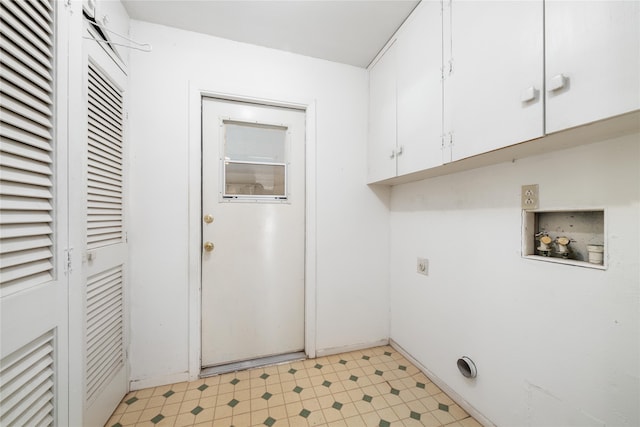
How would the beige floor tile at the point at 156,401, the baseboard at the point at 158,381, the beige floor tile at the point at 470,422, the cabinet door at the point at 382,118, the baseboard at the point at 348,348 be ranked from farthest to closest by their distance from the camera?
the baseboard at the point at 348,348 < the cabinet door at the point at 382,118 < the baseboard at the point at 158,381 < the beige floor tile at the point at 156,401 < the beige floor tile at the point at 470,422

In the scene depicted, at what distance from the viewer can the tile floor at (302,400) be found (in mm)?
1292

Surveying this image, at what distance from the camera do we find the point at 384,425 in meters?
1.27

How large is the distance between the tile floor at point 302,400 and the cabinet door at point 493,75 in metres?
1.44

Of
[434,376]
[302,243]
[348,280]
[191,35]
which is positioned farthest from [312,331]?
[191,35]

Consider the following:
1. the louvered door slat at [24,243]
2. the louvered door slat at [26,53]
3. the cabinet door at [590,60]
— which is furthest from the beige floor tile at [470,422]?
the louvered door slat at [26,53]

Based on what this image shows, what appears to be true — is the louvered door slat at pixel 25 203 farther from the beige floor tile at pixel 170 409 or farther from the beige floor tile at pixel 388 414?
the beige floor tile at pixel 388 414

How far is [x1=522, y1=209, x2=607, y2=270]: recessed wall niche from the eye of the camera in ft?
2.99

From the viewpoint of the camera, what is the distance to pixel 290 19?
1.53 metres

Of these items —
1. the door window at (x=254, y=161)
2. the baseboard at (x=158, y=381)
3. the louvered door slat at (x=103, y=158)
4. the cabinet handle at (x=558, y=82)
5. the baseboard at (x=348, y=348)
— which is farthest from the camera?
the baseboard at (x=348, y=348)

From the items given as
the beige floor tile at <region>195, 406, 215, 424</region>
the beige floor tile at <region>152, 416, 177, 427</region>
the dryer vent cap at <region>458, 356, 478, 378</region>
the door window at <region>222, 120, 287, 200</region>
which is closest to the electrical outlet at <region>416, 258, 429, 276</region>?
the dryer vent cap at <region>458, 356, 478, 378</region>

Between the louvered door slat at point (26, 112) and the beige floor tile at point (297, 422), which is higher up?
the louvered door slat at point (26, 112)

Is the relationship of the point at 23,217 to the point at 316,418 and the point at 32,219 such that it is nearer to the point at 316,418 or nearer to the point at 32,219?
the point at 32,219

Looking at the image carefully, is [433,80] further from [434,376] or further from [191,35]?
[434,376]

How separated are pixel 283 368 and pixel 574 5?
7.55 feet
